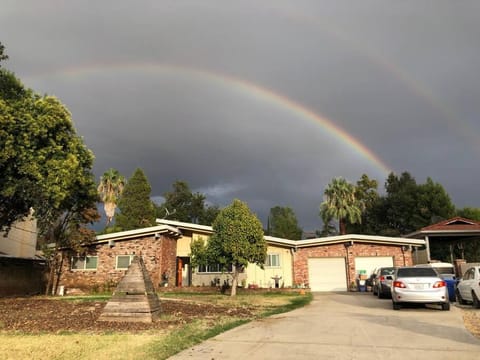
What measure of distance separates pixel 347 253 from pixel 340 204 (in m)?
12.0

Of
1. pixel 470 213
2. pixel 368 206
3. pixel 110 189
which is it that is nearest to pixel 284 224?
pixel 368 206

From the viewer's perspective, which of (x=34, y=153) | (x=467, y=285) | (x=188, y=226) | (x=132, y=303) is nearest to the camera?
(x=132, y=303)

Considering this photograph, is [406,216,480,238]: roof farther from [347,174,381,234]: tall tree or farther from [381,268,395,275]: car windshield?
[347,174,381,234]: tall tree

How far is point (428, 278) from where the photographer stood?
41.1 ft

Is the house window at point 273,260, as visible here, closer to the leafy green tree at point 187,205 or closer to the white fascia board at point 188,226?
the white fascia board at point 188,226

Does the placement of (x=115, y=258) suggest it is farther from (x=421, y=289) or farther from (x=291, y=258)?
(x=421, y=289)

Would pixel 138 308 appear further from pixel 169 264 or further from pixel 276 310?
pixel 169 264

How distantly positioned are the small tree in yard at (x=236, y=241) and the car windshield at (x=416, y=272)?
27.3 feet

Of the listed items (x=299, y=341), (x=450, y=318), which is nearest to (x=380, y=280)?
(x=450, y=318)

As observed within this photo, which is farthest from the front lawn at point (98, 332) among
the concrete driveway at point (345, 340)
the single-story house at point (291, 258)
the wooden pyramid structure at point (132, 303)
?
the single-story house at point (291, 258)

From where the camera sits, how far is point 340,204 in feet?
126

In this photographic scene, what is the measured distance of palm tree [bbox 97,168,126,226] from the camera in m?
42.4

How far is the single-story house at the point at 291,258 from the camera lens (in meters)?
25.1

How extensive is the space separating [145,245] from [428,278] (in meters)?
17.0
